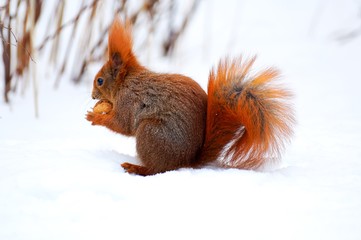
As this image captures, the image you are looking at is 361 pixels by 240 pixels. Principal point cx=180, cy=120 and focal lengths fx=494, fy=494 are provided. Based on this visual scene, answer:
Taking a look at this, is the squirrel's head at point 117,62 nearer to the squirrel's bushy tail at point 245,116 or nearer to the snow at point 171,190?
the snow at point 171,190

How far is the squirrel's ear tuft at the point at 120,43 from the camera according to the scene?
2275 millimetres

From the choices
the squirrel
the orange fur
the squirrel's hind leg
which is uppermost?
the orange fur

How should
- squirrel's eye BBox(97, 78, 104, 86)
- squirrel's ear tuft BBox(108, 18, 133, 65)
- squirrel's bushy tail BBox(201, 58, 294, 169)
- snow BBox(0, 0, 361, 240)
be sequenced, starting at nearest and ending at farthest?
snow BBox(0, 0, 361, 240), squirrel's bushy tail BBox(201, 58, 294, 169), squirrel's ear tuft BBox(108, 18, 133, 65), squirrel's eye BBox(97, 78, 104, 86)

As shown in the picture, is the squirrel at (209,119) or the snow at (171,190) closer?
the snow at (171,190)

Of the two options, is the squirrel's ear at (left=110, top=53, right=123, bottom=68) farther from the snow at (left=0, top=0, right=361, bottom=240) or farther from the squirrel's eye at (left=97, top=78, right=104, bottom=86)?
the snow at (left=0, top=0, right=361, bottom=240)

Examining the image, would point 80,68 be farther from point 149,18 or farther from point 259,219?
point 259,219

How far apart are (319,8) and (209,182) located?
4.47 metres

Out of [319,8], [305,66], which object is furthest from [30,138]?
[319,8]

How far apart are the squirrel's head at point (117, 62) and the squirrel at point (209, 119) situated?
2.6 inches

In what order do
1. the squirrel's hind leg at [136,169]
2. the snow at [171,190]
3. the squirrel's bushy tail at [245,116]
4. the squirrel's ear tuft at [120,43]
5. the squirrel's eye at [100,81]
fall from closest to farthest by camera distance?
the snow at [171,190]
the squirrel's bushy tail at [245,116]
the squirrel's hind leg at [136,169]
the squirrel's ear tuft at [120,43]
the squirrel's eye at [100,81]

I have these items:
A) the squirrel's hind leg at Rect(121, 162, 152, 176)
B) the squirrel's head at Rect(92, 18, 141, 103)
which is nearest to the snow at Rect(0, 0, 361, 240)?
the squirrel's hind leg at Rect(121, 162, 152, 176)

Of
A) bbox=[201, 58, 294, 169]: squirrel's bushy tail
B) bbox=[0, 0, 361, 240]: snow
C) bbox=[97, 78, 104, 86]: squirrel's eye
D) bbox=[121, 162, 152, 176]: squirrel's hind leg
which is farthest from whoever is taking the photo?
bbox=[97, 78, 104, 86]: squirrel's eye

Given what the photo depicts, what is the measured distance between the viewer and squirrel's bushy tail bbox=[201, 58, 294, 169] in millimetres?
1970

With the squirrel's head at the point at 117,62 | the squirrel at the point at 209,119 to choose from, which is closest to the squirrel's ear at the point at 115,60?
the squirrel's head at the point at 117,62
